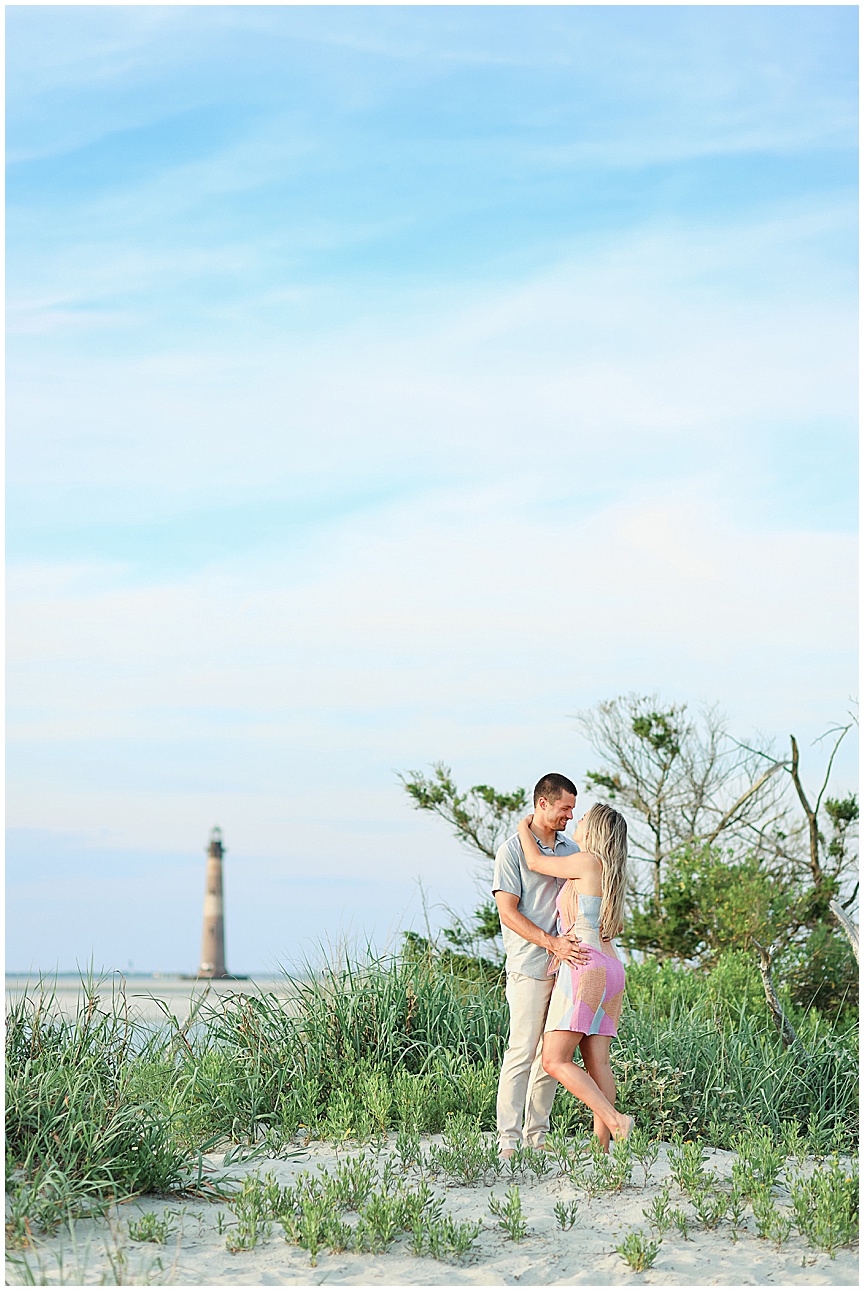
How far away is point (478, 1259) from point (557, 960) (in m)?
1.59

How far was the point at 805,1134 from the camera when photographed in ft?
23.2

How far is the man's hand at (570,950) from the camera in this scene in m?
5.82

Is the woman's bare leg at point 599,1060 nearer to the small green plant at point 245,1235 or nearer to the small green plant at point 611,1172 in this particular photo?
the small green plant at point 611,1172

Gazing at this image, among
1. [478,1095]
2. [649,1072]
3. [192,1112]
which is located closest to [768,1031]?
[649,1072]

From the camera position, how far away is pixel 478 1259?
4.67 m

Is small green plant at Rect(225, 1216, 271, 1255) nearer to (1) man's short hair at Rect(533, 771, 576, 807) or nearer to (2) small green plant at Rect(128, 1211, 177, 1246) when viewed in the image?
(2) small green plant at Rect(128, 1211, 177, 1246)

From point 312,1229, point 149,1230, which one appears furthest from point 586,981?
Result: point 149,1230

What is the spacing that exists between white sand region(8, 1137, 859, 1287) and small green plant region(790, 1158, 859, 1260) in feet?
0.18

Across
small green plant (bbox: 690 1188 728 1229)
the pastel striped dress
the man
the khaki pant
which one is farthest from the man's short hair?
small green plant (bbox: 690 1188 728 1229)

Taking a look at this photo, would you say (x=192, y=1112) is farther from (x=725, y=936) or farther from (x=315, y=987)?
(x=725, y=936)

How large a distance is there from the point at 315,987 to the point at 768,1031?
3.10 meters

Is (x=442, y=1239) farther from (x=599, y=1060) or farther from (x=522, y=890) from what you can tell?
(x=522, y=890)

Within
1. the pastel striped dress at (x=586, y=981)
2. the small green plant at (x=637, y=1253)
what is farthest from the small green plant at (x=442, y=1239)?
the pastel striped dress at (x=586, y=981)

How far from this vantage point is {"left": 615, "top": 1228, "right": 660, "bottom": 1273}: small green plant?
15.1ft
